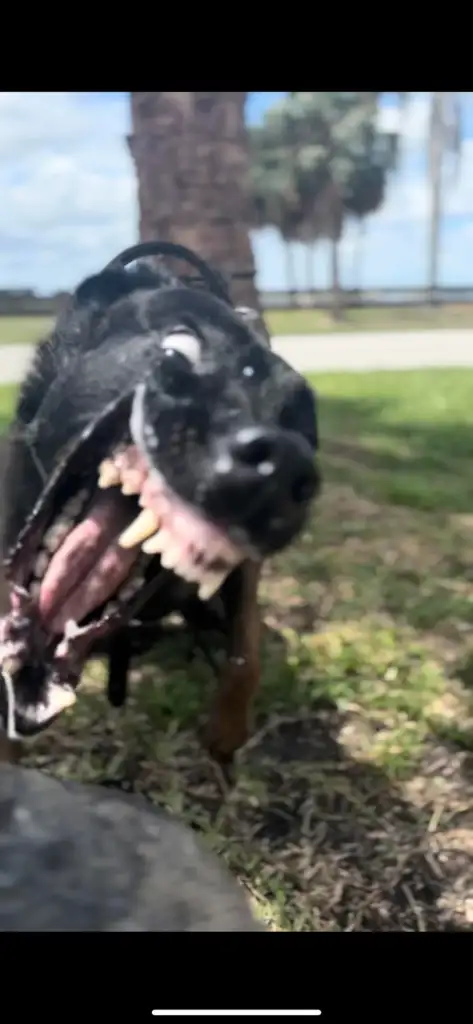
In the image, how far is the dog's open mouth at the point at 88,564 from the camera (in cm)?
92

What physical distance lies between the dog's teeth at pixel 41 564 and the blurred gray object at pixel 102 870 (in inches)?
Answer: 8.0

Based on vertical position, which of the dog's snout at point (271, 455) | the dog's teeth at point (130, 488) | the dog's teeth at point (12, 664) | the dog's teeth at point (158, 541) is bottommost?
the dog's teeth at point (12, 664)

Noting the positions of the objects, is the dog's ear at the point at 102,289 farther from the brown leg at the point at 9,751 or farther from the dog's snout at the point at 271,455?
the brown leg at the point at 9,751

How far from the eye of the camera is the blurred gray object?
3.23 feet

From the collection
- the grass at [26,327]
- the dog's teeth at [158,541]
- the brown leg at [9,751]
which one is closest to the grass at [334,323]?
the grass at [26,327]

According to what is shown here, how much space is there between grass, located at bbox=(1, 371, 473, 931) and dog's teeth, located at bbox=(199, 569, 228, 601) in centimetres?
8

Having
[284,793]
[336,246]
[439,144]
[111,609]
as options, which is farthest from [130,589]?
[439,144]

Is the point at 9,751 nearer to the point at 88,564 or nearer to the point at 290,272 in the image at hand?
the point at 88,564

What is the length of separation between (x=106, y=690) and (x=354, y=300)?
1.45 feet

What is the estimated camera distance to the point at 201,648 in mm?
1064

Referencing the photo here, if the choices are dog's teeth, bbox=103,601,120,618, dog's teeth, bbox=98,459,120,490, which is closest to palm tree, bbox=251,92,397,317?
dog's teeth, bbox=98,459,120,490
